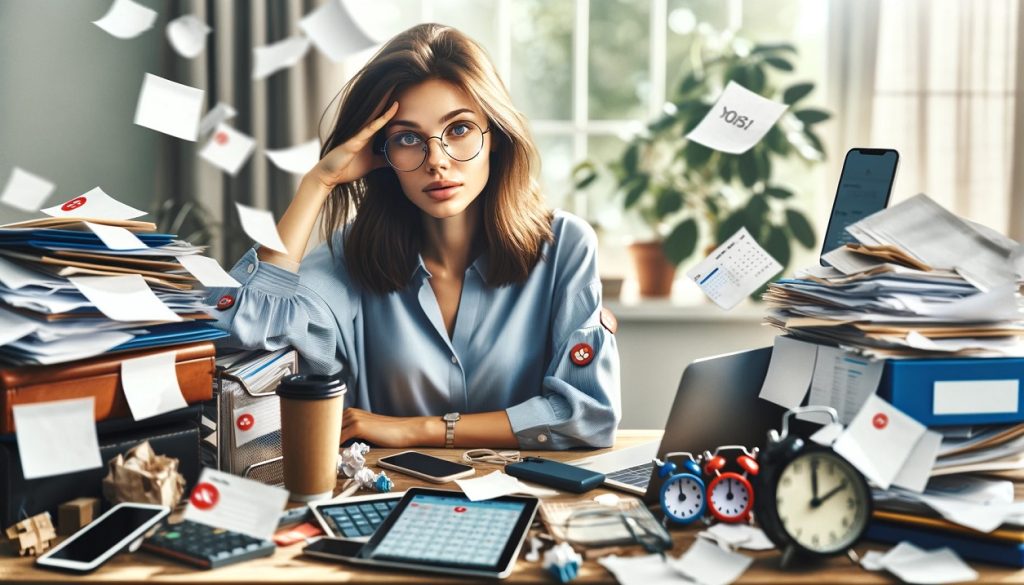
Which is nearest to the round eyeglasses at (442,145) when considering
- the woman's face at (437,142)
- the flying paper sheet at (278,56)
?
the woman's face at (437,142)

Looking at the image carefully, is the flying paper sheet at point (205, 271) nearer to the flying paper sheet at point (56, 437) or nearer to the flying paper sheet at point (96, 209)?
the flying paper sheet at point (96, 209)

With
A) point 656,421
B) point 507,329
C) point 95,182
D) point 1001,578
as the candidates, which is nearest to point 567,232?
point 507,329

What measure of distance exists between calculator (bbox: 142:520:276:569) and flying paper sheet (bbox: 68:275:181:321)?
267 millimetres

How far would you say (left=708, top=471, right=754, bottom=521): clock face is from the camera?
1.04 metres

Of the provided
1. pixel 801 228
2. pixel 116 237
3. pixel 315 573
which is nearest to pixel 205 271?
pixel 116 237

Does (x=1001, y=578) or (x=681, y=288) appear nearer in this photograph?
(x=1001, y=578)

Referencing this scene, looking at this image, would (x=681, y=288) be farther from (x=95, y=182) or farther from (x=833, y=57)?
(x=95, y=182)

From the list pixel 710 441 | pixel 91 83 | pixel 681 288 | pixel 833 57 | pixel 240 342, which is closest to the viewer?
pixel 710 441

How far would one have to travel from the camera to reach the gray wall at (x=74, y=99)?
2779 millimetres

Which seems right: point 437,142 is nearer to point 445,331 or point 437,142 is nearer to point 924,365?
point 445,331

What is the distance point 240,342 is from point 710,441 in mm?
775


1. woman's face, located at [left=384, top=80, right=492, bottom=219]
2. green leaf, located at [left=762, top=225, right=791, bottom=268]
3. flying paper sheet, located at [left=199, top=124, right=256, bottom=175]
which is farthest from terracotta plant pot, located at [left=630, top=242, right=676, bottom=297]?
flying paper sheet, located at [left=199, top=124, right=256, bottom=175]

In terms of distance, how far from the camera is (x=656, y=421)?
3.16 metres

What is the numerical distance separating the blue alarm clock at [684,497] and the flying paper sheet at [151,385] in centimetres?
62
